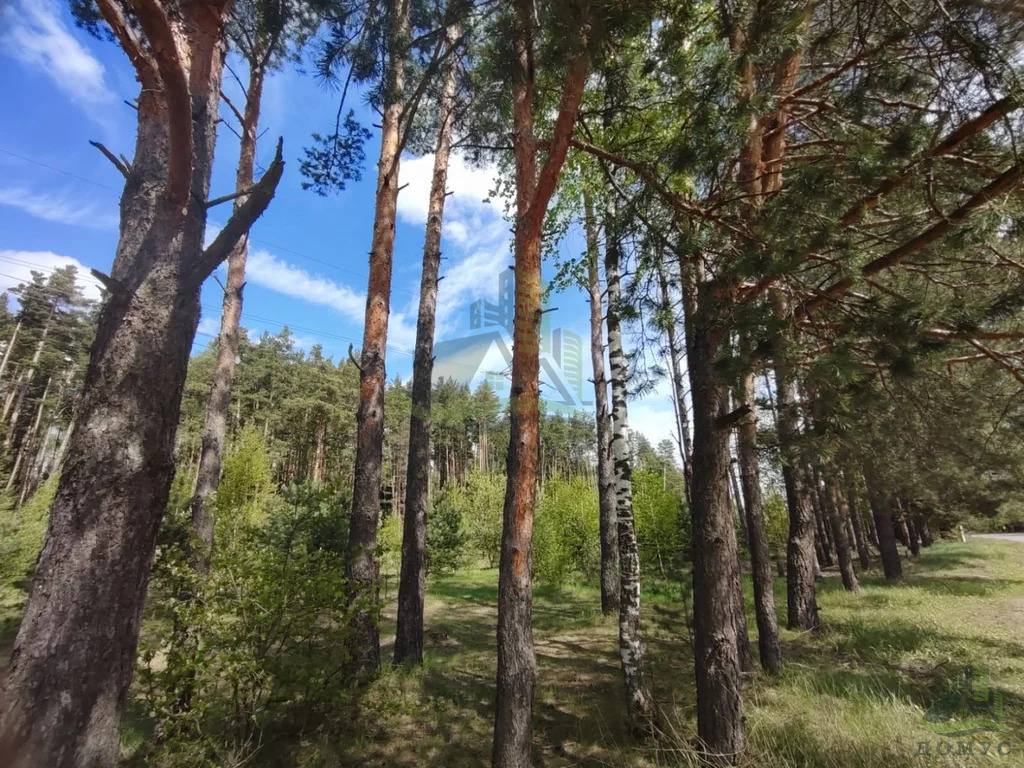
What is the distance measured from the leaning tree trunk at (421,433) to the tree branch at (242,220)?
4.59 metres

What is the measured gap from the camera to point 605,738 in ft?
14.7

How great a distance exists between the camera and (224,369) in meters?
6.88

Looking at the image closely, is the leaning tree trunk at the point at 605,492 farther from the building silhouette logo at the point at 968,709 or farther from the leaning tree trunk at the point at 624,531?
the building silhouette logo at the point at 968,709

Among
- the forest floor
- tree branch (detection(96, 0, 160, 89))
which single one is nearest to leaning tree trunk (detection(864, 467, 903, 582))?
the forest floor

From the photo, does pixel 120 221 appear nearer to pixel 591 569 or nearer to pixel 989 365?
pixel 989 365

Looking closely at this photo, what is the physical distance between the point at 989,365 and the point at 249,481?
17.9 metres

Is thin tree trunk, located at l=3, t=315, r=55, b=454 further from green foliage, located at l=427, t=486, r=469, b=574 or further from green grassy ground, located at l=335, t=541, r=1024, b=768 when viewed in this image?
green grassy ground, located at l=335, t=541, r=1024, b=768

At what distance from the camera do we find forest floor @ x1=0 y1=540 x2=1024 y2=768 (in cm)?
339

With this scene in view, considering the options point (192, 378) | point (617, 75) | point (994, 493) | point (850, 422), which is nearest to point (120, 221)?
point (617, 75)

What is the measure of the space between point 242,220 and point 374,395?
424 cm

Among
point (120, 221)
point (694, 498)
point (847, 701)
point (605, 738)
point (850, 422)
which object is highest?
point (120, 221)

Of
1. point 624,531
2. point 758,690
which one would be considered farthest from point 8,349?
point 758,690

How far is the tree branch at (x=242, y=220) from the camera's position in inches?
74.0

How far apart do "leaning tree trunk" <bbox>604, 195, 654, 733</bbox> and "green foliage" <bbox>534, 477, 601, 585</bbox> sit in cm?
864
